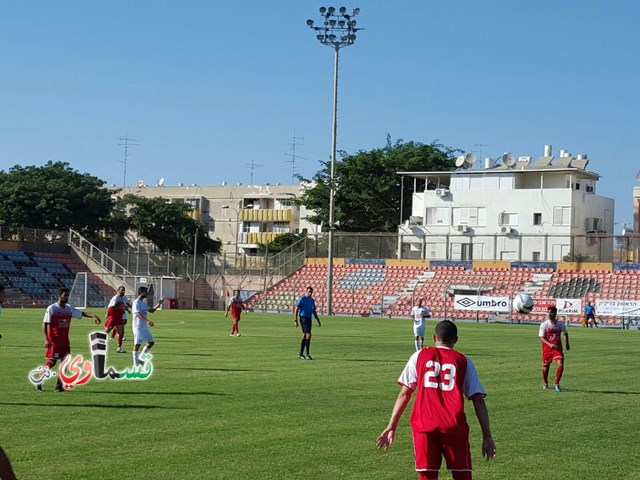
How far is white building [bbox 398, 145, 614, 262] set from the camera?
247ft

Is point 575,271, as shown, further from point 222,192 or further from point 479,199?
point 222,192

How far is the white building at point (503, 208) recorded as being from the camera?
75.2 m

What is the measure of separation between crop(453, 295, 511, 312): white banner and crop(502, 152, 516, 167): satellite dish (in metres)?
22.1

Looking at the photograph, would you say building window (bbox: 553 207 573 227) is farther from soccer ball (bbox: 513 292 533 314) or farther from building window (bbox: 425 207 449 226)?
soccer ball (bbox: 513 292 533 314)

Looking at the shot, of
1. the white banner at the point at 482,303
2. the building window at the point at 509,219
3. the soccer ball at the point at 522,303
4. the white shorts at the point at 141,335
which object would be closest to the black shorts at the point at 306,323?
the white shorts at the point at 141,335

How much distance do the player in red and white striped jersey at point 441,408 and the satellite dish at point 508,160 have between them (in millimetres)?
78027

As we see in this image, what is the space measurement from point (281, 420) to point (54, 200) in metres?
78.1

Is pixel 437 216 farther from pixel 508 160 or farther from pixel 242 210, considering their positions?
pixel 242 210

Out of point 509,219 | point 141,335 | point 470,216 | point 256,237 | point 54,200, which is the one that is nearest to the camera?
point 141,335

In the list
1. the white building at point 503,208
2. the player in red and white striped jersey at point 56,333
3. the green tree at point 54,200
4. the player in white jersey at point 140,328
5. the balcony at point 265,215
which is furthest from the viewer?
the balcony at point 265,215

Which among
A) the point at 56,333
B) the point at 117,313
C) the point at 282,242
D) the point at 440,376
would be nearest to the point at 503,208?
the point at 282,242

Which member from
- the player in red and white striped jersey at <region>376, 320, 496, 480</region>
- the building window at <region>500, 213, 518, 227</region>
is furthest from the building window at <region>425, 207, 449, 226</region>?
the player in red and white striped jersey at <region>376, 320, 496, 480</region>

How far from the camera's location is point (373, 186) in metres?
94.0

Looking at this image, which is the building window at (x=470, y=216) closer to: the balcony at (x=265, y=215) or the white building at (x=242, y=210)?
the white building at (x=242, y=210)
